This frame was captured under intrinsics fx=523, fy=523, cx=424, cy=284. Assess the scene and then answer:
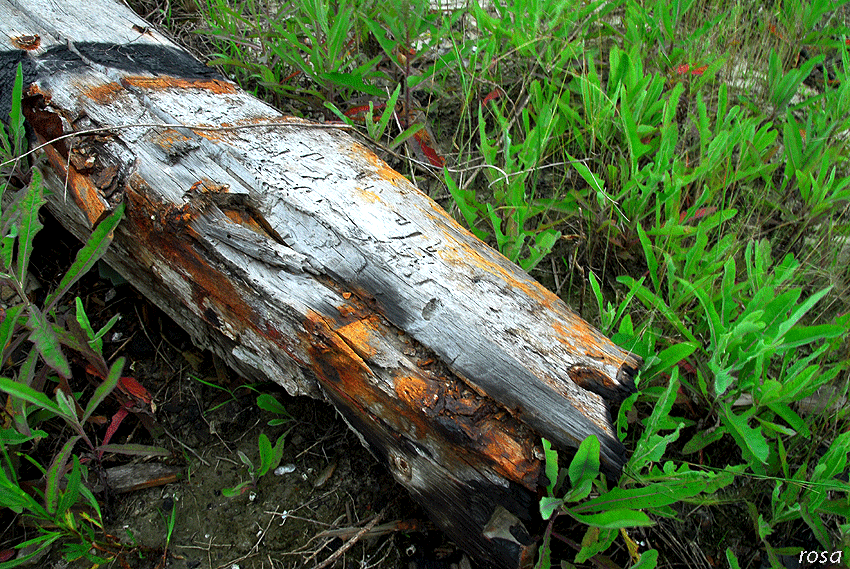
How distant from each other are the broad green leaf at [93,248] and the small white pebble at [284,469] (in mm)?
855

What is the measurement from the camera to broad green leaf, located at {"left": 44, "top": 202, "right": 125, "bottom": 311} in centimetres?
156

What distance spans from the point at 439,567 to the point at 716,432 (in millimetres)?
952

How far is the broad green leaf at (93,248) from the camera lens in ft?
5.11

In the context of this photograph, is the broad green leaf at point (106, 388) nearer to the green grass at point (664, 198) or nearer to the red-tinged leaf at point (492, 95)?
the green grass at point (664, 198)

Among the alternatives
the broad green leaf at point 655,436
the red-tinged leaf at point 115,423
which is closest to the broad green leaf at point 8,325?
the red-tinged leaf at point 115,423

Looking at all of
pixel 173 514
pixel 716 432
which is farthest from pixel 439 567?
pixel 716 432

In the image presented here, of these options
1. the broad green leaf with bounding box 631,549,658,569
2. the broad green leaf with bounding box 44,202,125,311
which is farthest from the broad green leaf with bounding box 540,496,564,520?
the broad green leaf with bounding box 44,202,125,311

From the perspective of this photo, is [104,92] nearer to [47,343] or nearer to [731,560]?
[47,343]

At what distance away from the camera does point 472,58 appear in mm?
2465

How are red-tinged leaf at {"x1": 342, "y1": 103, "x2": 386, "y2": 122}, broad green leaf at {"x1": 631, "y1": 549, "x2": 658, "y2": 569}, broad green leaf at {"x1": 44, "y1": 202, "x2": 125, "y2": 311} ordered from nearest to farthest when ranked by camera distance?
broad green leaf at {"x1": 631, "y1": 549, "x2": 658, "y2": 569} < broad green leaf at {"x1": 44, "y1": 202, "x2": 125, "y2": 311} < red-tinged leaf at {"x1": 342, "y1": 103, "x2": 386, "y2": 122}

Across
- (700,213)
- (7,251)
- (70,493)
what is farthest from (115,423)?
(700,213)

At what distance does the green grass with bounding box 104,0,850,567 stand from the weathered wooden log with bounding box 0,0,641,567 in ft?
0.54

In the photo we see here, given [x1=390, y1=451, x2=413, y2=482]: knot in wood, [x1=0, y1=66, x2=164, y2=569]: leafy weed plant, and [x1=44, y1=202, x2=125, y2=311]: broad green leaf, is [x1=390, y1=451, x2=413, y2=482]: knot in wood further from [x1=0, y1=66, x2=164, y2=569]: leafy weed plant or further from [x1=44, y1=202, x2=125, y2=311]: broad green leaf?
[x1=44, y1=202, x2=125, y2=311]: broad green leaf

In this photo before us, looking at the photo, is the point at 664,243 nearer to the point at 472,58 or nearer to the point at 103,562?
the point at 472,58
